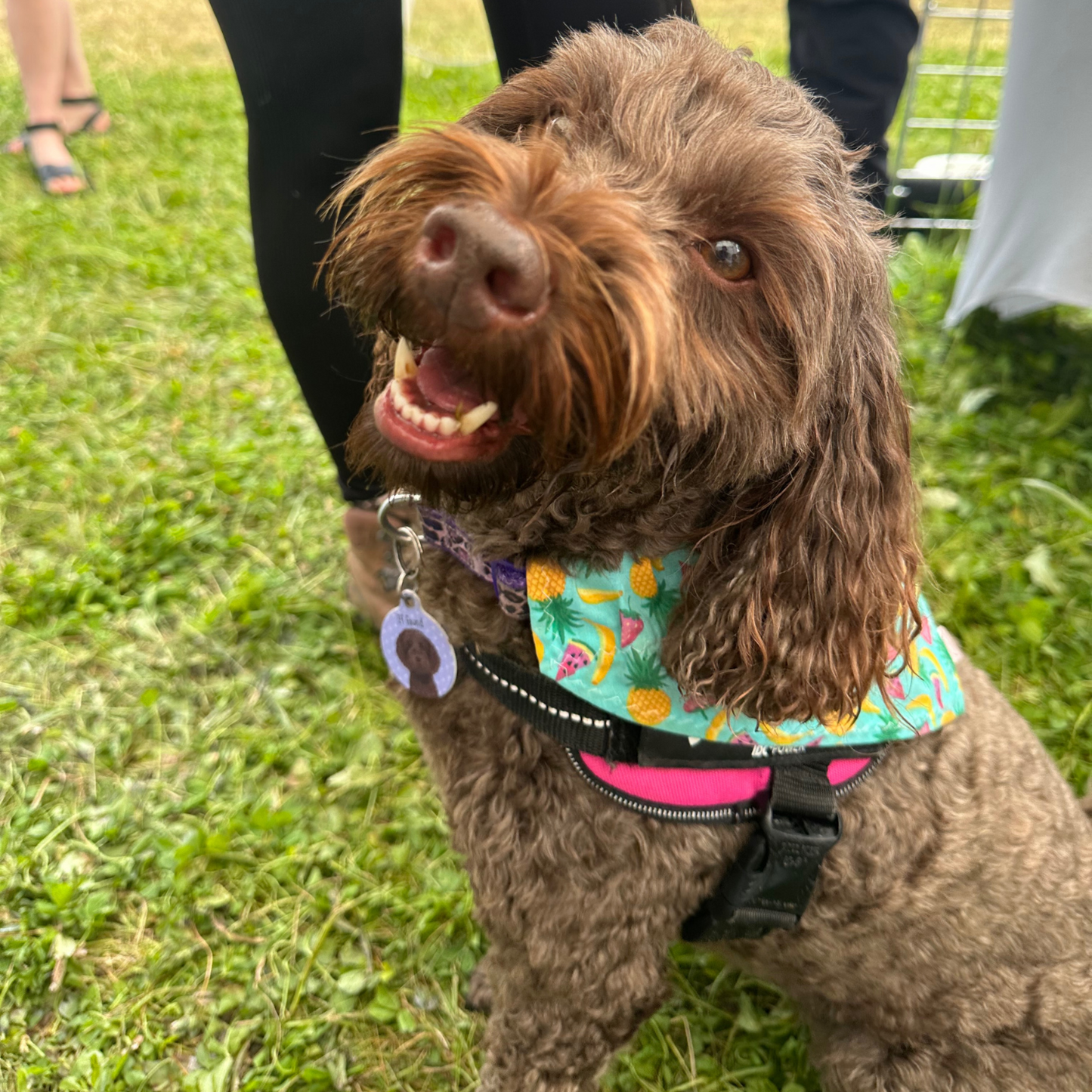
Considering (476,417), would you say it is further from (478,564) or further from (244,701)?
(244,701)

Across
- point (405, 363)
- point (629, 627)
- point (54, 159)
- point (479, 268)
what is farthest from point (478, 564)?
point (54, 159)

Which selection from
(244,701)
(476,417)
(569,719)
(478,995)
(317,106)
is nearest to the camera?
(476,417)

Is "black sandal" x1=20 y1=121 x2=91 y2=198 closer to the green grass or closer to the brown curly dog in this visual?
the green grass

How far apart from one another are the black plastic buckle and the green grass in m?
0.78

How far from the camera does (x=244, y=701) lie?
2.66 m

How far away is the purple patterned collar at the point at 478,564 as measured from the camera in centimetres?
152

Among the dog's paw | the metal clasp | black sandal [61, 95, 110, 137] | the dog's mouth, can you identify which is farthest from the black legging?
black sandal [61, 95, 110, 137]

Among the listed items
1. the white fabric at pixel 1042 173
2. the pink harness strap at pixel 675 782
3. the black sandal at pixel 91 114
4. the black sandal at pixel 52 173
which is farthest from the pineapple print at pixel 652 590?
the black sandal at pixel 91 114

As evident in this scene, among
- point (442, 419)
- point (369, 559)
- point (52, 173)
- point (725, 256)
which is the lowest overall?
point (369, 559)

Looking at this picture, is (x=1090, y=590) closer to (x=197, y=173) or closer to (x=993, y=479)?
(x=993, y=479)

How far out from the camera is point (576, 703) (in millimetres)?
1481

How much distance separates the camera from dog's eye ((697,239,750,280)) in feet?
4.18

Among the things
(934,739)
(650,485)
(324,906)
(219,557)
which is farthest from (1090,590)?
(219,557)

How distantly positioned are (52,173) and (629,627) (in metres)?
5.98
